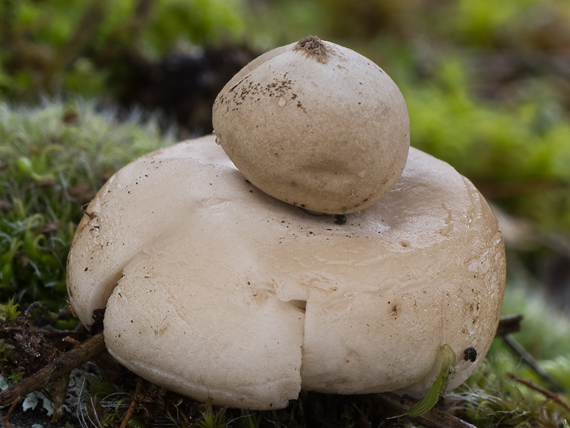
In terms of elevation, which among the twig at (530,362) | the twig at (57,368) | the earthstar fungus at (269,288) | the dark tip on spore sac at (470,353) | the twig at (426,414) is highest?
the earthstar fungus at (269,288)

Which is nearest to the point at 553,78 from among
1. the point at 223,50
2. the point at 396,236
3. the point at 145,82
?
the point at 223,50

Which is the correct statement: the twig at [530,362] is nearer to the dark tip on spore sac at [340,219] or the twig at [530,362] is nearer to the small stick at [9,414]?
the dark tip on spore sac at [340,219]

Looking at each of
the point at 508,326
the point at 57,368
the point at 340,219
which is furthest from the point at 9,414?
the point at 508,326

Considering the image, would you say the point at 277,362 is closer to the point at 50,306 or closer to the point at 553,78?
the point at 50,306

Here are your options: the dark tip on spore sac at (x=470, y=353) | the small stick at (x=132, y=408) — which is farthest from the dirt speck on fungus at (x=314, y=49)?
the small stick at (x=132, y=408)

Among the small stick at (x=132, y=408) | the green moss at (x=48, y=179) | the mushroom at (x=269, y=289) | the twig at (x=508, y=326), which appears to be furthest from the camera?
the twig at (x=508, y=326)

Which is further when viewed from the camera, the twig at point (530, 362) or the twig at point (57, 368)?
the twig at point (530, 362)

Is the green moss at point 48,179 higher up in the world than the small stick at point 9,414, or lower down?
higher up
